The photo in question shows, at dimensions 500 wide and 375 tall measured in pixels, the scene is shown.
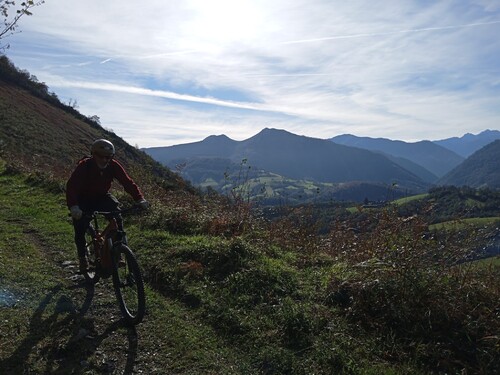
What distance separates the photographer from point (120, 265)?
589cm

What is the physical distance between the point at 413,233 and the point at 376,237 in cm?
96

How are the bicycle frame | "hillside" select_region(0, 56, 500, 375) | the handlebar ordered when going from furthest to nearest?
the bicycle frame → the handlebar → "hillside" select_region(0, 56, 500, 375)

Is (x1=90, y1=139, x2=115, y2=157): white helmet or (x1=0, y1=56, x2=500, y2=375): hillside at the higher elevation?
(x1=90, y1=139, x2=115, y2=157): white helmet

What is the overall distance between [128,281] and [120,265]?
0.27 m

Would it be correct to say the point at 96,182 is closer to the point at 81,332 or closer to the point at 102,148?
the point at 102,148

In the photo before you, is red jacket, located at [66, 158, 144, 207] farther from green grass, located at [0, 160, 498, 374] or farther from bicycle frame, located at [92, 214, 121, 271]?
green grass, located at [0, 160, 498, 374]

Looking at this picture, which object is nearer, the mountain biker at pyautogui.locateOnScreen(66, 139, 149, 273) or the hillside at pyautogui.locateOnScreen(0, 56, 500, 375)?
the hillside at pyautogui.locateOnScreen(0, 56, 500, 375)

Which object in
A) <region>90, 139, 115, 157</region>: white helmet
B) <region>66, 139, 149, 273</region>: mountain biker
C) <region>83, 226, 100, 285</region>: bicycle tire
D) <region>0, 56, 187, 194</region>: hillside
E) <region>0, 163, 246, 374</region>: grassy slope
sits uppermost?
<region>0, 56, 187, 194</region>: hillside

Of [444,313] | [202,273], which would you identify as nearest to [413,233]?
[444,313]

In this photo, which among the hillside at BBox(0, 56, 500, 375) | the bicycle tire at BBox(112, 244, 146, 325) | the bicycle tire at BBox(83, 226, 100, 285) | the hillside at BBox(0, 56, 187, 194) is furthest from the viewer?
the hillside at BBox(0, 56, 187, 194)

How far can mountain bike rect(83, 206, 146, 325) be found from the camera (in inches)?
219

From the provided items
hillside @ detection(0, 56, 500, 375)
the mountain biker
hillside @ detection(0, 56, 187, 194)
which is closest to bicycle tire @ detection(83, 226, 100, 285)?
hillside @ detection(0, 56, 500, 375)

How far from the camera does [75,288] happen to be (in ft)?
22.5

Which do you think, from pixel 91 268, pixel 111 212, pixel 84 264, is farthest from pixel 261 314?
pixel 84 264
